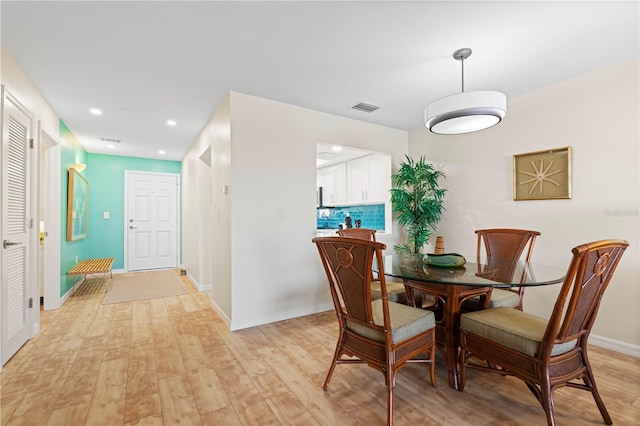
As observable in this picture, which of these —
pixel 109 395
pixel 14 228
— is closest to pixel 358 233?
pixel 109 395

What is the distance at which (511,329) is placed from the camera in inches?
63.9

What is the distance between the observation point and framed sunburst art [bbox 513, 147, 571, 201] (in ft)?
9.14

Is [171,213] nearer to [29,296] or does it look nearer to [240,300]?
[29,296]

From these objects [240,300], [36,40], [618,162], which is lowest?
[240,300]

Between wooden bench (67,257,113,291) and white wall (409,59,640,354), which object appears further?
wooden bench (67,257,113,291)

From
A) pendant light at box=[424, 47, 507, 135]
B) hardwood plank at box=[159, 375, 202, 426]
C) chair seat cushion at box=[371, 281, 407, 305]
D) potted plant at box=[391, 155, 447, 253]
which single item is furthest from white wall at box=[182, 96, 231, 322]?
potted plant at box=[391, 155, 447, 253]

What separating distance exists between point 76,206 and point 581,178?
6336 mm

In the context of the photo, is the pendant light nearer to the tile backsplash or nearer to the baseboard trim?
the baseboard trim

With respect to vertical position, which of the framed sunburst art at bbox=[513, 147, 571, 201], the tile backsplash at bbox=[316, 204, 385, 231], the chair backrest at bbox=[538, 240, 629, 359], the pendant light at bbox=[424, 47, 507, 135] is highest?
the pendant light at bbox=[424, 47, 507, 135]

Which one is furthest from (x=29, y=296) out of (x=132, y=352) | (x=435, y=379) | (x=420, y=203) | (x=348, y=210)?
(x=348, y=210)

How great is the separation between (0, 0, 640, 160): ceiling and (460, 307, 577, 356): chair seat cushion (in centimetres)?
191

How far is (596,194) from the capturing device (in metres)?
2.59

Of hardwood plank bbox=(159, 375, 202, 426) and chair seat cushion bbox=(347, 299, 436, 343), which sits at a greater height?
chair seat cushion bbox=(347, 299, 436, 343)

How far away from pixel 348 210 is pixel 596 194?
3.81 m
